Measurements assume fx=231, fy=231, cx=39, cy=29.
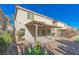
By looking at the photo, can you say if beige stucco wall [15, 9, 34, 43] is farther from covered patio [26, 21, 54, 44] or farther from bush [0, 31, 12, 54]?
bush [0, 31, 12, 54]

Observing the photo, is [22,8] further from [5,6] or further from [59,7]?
[59,7]

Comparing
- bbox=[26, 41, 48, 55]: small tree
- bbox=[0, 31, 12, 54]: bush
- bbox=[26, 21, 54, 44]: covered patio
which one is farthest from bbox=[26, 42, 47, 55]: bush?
bbox=[0, 31, 12, 54]: bush

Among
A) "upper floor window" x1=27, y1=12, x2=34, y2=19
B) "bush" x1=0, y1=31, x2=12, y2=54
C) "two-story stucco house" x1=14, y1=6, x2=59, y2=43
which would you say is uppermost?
"upper floor window" x1=27, y1=12, x2=34, y2=19

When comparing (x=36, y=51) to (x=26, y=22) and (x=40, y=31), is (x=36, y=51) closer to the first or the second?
(x=40, y=31)

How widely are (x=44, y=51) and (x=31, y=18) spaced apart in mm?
639

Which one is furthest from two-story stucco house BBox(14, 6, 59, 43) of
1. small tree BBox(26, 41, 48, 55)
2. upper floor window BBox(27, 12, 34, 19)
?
small tree BBox(26, 41, 48, 55)

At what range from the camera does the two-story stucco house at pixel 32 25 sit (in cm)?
415

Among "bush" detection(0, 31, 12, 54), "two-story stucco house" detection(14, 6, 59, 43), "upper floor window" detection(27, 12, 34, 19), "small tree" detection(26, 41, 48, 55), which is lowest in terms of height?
"small tree" detection(26, 41, 48, 55)

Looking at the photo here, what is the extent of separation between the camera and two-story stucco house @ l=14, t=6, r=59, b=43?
4152 millimetres

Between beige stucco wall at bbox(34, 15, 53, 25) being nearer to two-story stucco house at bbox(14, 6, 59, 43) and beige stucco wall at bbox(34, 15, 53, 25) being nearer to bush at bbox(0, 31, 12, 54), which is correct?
two-story stucco house at bbox(14, 6, 59, 43)

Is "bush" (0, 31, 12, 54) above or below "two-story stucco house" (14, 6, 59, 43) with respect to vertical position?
below

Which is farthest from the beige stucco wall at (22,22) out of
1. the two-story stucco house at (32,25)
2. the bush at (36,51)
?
the bush at (36,51)
